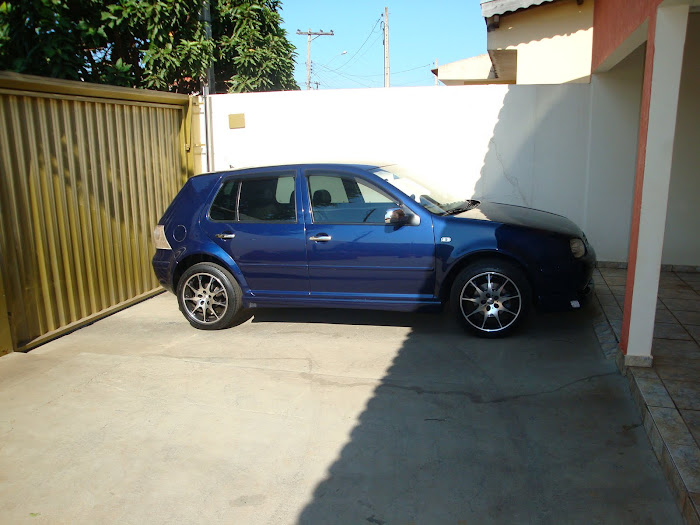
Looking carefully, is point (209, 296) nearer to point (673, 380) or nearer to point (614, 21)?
point (673, 380)

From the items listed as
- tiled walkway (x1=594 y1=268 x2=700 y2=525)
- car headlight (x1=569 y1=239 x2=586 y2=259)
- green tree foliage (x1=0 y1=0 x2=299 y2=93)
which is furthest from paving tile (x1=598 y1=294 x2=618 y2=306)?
green tree foliage (x1=0 y1=0 x2=299 y2=93)

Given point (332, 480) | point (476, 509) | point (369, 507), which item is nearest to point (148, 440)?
point (332, 480)

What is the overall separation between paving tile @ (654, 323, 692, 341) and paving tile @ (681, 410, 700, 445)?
5.16ft

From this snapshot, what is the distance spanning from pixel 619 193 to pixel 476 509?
6.18 metres

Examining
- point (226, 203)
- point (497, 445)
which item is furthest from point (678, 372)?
point (226, 203)

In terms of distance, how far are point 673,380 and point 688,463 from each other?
1.22 meters

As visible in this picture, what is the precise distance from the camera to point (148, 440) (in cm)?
429

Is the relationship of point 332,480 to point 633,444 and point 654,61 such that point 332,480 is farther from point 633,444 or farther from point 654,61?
point 654,61

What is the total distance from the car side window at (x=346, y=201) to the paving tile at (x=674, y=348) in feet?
8.72

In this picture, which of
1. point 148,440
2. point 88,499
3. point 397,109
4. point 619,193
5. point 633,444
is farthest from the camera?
point 397,109

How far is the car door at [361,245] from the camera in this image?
19.7ft

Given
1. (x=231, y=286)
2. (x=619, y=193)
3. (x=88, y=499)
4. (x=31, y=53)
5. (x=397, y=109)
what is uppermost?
(x=31, y=53)

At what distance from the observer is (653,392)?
4355mm

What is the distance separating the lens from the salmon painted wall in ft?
16.4
